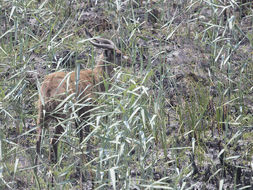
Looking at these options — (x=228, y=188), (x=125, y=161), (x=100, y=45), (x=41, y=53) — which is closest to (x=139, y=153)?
(x=125, y=161)

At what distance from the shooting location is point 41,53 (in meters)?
8.06

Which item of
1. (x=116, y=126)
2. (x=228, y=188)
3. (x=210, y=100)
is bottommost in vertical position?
(x=228, y=188)

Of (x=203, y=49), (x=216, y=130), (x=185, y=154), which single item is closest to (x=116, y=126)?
(x=185, y=154)

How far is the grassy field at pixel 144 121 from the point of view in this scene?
464cm

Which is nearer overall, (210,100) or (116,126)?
(116,126)

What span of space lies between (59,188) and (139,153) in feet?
2.77

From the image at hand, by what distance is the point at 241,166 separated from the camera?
546 cm

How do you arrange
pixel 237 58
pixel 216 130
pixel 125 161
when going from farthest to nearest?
pixel 237 58, pixel 216 130, pixel 125 161

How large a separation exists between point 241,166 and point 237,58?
2514 mm

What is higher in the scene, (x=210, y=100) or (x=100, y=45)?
(x=100, y=45)

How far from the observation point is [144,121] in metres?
4.37

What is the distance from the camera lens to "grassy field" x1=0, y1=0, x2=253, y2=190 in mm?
4645

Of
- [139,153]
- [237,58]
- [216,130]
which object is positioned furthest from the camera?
[237,58]

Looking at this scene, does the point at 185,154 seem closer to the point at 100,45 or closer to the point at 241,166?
the point at 241,166
